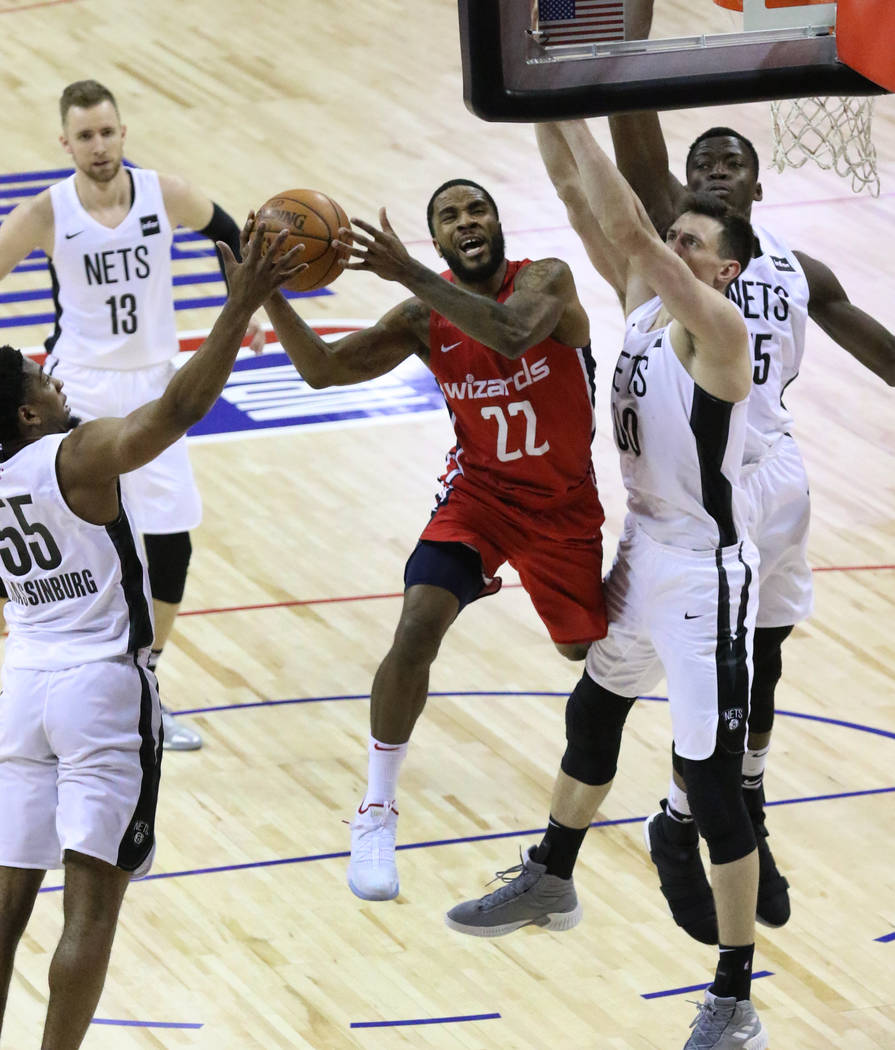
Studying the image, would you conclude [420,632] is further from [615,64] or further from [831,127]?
[831,127]

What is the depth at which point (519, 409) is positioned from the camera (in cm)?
545

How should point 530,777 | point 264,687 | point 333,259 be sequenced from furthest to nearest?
point 264,687
point 530,777
point 333,259

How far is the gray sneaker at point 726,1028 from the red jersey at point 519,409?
1499 mm

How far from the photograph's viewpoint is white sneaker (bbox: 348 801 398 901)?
5.39m

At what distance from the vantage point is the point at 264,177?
42.4 ft

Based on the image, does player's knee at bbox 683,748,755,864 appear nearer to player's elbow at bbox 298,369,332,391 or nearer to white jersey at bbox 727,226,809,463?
white jersey at bbox 727,226,809,463

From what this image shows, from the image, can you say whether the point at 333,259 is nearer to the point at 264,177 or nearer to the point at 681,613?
the point at 681,613

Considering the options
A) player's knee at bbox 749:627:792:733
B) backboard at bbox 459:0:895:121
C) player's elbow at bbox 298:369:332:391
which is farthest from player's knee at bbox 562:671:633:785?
backboard at bbox 459:0:895:121

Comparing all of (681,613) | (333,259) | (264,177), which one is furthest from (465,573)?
(264,177)

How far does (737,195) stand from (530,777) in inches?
100

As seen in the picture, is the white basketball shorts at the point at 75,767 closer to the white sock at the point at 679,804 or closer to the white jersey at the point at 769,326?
the white sock at the point at 679,804

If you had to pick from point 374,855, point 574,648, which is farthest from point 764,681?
point 374,855

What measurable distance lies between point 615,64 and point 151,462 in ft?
11.3

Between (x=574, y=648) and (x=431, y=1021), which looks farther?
(x=431, y=1021)
